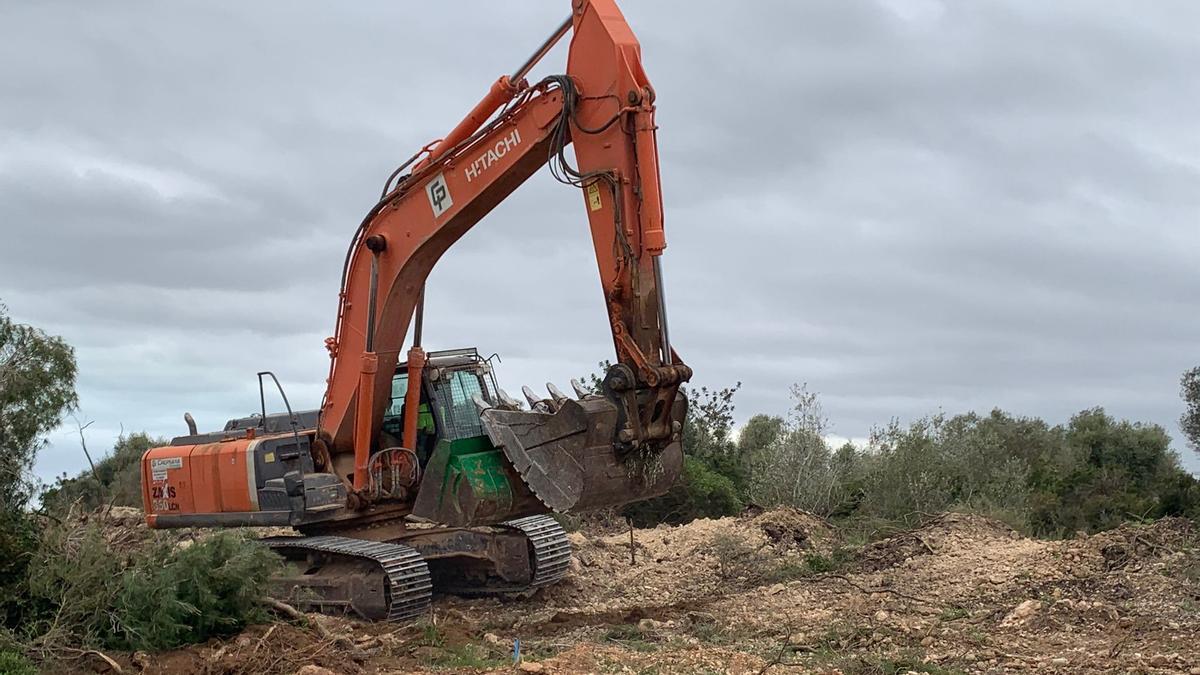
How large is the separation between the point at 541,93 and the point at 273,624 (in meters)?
4.92

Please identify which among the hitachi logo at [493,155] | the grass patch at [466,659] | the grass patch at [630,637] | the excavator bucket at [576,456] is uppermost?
the hitachi logo at [493,155]

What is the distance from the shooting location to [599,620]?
11.6 m

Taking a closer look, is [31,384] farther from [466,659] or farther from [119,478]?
[466,659]

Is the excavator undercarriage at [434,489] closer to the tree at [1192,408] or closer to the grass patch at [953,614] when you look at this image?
the grass patch at [953,614]

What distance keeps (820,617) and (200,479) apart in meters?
6.49

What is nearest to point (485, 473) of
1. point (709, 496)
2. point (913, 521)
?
point (913, 521)

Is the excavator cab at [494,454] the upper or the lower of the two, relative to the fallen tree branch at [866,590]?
upper

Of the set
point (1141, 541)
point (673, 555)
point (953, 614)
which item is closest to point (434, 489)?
point (953, 614)

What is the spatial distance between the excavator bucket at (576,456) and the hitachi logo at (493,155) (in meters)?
2.20

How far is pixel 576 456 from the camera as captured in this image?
1098 centimetres

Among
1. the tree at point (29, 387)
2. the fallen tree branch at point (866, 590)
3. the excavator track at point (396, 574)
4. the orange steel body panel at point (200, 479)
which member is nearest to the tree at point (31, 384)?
the tree at point (29, 387)

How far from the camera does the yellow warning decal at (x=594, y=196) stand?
1103cm

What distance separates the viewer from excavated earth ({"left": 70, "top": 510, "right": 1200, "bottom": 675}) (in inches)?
357

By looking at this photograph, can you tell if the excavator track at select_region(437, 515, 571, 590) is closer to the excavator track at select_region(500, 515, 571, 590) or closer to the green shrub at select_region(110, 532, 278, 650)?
the excavator track at select_region(500, 515, 571, 590)
